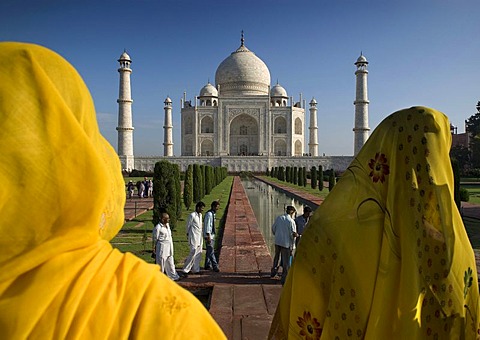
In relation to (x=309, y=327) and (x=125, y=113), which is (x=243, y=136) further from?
(x=309, y=327)

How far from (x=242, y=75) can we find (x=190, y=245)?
31.1 metres

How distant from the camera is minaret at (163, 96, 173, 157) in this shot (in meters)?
33.0

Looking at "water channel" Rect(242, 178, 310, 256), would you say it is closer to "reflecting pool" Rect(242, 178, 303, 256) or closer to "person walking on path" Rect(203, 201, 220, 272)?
"reflecting pool" Rect(242, 178, 303, 256)

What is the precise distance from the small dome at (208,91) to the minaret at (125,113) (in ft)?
27.6

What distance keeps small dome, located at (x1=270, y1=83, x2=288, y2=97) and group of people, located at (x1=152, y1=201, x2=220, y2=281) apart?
3245cm

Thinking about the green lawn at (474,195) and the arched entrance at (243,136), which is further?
the arched entrance at (243,136)

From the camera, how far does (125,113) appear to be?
27359mm

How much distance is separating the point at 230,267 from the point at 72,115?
154 inches

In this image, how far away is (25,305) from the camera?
0.52 meters

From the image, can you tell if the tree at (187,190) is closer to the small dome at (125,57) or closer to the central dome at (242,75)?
the small dome at (125,57)

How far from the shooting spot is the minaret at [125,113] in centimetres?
2733

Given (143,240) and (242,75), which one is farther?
(242,75)

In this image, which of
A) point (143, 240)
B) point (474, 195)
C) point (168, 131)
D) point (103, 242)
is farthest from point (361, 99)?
point (103, 242)

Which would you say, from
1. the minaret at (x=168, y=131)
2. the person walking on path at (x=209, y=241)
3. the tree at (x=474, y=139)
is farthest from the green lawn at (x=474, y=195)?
the minaret at (x=168, y=131)
